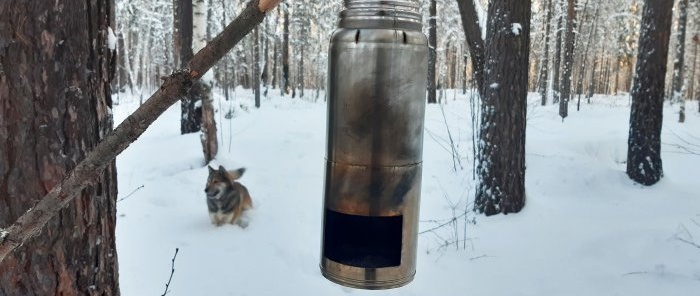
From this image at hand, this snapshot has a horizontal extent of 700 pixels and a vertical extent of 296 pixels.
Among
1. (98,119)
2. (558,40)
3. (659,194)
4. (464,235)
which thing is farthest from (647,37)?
(558,40)

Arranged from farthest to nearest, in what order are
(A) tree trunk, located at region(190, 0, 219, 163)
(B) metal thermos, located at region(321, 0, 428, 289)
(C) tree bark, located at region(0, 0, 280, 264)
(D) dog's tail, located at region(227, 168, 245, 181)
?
1. (A) tree trunk, located at region(190, 0, 219, 163)
2. (D) dog's tail, located at region(227, 168, 245, 181)
3. (B) metal thermos, located at region(321, 0, 428, 289)
4. (C) tree bark, located at region(0, 0, 280, 264)

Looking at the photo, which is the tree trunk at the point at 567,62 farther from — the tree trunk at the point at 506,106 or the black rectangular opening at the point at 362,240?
the black rectangular opening at the point at 362,240

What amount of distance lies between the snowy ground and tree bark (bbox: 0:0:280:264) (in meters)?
3.30

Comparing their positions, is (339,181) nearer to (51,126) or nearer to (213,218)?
(51,126)

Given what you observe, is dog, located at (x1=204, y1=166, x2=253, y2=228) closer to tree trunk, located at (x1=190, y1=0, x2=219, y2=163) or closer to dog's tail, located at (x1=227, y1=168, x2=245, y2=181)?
dog's tail, located at (x1=227, y1=168, x2=245, y2=181)

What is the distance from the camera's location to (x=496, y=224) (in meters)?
6.03

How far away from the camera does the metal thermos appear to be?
78.8 inches

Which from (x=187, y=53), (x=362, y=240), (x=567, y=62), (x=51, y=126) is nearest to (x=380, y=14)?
(x=362, y=240)

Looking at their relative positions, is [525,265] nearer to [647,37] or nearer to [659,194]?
[659,194]

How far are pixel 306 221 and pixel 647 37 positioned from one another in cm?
563

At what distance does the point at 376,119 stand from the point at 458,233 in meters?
4.14

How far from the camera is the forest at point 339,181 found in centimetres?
183

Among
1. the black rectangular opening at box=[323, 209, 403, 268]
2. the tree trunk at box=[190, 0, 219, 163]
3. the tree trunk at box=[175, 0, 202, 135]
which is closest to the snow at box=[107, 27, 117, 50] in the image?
the black rectangular opening at box=[323, 209, 403, 268]

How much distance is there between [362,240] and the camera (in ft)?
7.99
